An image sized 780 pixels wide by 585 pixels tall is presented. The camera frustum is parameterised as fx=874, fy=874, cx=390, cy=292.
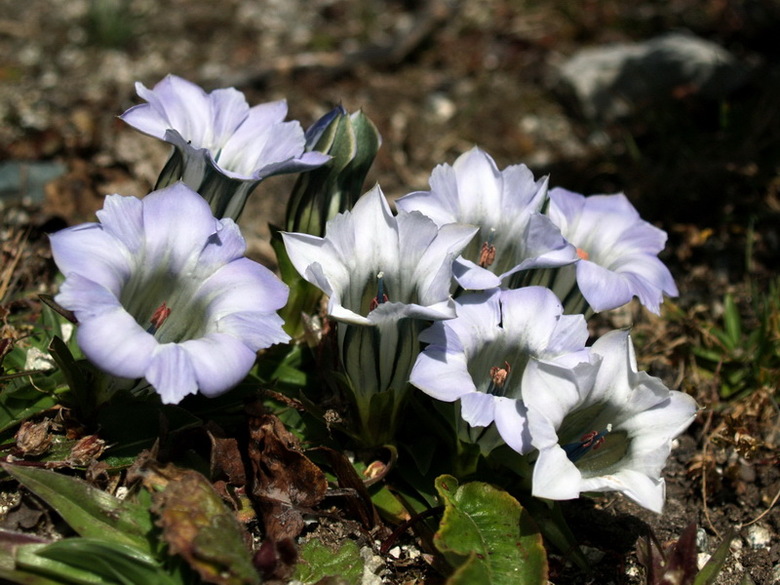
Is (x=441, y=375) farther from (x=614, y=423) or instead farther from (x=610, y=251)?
(x=610, y=251)

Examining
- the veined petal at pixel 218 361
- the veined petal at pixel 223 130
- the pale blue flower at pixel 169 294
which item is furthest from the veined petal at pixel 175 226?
the veined petal at pixel 218 361

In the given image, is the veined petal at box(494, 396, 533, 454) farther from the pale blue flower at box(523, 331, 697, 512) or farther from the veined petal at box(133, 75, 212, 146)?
the veined petal at box(133, 75, 212, 146)

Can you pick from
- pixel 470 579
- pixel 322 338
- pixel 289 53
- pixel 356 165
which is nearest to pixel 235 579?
pixel 470 579

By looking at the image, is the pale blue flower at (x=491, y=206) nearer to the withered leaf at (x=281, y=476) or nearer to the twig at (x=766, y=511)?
the withered leaf at (x=281, y=476)

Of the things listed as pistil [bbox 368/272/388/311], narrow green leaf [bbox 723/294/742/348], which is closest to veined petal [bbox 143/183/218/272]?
pistil [bbox 368/272/388/311]

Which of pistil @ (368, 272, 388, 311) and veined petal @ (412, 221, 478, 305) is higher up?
veined petal @ (412, 221, 478, 305)

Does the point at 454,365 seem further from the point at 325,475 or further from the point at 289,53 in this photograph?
the point at 289,53
